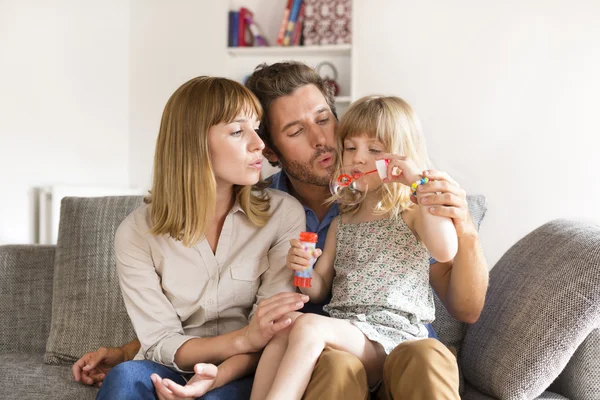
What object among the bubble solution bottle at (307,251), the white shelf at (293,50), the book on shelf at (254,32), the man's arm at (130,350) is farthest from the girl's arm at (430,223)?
the book on shelf at (254,32)

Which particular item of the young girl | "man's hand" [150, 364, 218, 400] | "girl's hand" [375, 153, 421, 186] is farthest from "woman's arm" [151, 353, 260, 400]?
"girl's hand" [375, 153, 421, 186]

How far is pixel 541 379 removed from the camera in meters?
1.57

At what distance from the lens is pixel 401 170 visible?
1.62 metres

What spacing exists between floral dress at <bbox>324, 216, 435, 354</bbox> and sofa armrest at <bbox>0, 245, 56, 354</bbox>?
42.3 inches

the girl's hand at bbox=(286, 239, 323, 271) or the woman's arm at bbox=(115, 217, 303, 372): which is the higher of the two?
the girl's hand at bbox=(286, 239, 323, 271)

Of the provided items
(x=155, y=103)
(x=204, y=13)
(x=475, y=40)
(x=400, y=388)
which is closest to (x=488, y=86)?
(x=475, y=40)

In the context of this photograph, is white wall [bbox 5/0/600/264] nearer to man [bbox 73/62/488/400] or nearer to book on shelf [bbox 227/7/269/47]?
book on shelf [bbox 227/7/269/47]

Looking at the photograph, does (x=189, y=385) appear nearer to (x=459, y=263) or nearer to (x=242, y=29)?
(x=459, y=263)

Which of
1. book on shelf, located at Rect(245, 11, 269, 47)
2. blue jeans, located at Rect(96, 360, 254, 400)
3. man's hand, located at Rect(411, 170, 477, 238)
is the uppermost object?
book on shelf, located at Rect(245, 11, 269, 47)

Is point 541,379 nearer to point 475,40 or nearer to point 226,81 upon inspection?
point 226,81

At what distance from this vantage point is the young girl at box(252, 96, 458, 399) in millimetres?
1492

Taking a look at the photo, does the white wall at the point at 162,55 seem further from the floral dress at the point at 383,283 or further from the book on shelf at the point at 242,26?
the floral dress at the point at 383,283

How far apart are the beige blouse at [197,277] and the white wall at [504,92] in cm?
271

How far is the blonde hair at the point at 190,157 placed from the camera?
5.80 feet
